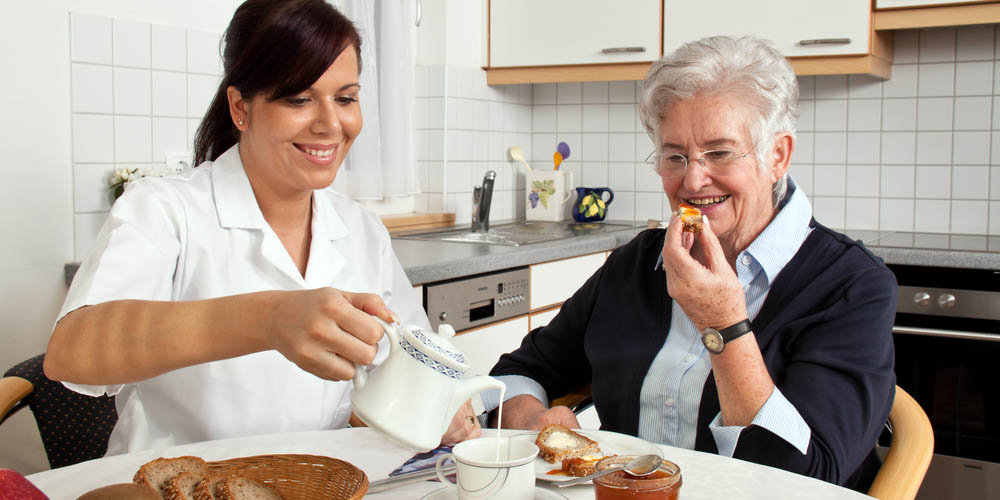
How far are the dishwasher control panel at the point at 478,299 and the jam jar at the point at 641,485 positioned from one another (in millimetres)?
1396

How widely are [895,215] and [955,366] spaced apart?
2.76 ft

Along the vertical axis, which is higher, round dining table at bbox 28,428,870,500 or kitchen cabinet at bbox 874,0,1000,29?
kitchen cabinet at bbox 874,0,1000,29

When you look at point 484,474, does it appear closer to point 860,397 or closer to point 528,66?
point 860,397

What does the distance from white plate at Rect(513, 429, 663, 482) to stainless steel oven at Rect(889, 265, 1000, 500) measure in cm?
167

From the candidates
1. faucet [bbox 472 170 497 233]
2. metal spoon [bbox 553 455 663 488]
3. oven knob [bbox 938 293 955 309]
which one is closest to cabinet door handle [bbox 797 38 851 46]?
oven knob [bbox 938 293 955 309]

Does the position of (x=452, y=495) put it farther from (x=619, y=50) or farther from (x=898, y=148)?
(x=898, y=148)

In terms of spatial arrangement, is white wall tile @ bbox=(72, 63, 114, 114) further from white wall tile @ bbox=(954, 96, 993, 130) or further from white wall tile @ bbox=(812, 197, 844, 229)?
white wall tile @ bbox=(954, 96, 993, 130)

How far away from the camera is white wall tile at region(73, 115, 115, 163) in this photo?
201cm

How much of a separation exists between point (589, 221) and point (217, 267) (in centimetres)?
230

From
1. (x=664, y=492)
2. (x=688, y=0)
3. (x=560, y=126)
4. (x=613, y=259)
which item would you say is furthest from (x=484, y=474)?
(x=560, y=126)

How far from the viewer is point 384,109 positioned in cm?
307

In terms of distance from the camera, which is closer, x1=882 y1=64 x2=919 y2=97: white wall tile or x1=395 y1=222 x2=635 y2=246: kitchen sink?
x1=395 y1=222 x2=635 y2=246: kitchen sink

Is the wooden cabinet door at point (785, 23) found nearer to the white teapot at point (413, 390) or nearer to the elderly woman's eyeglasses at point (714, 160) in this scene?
the elderly woman's eyeglasses at point (714, 160)

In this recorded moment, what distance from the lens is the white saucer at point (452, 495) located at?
87cm
